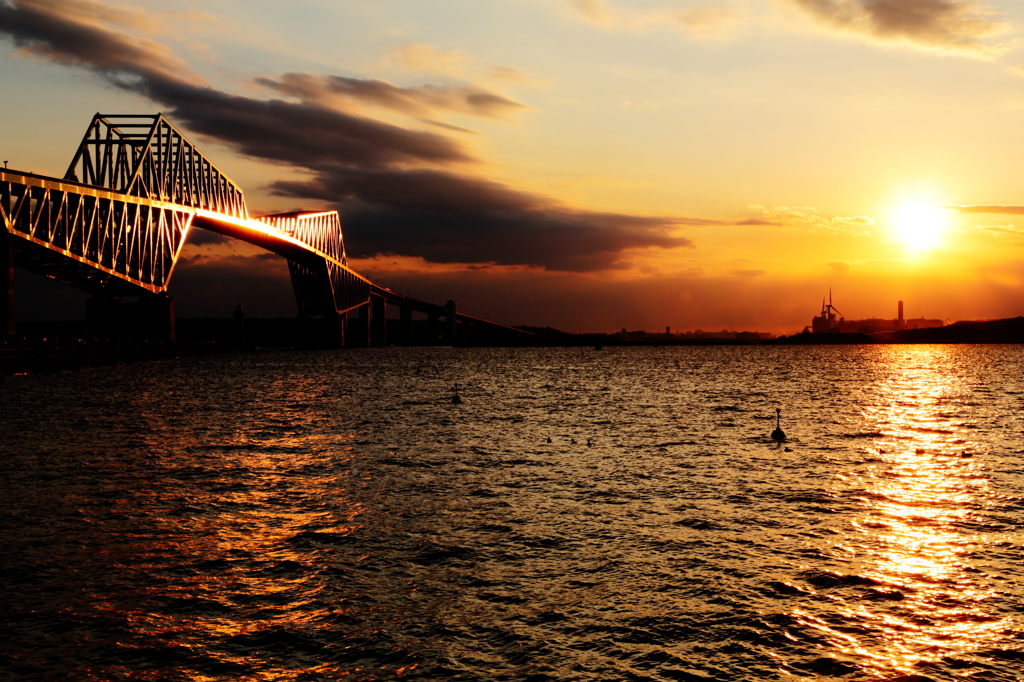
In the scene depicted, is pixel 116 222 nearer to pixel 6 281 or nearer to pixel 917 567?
pixel 6 281

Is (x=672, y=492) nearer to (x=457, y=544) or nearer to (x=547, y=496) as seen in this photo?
(x=547, y=496)

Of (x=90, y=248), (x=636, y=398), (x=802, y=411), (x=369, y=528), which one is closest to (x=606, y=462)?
(x=369, y=528)

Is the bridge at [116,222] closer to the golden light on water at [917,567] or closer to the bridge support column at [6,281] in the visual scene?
the bridge support column at [6,281]

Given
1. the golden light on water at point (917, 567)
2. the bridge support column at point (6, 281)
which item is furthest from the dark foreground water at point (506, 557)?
the bridge support column at point (6, 281)

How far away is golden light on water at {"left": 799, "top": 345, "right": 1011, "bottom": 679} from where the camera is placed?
40.9ft

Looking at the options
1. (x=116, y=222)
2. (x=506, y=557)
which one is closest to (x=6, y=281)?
(x=116, y=222)

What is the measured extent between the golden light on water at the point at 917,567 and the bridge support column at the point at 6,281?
85.5 metres

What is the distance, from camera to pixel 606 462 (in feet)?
102

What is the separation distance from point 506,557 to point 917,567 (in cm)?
835

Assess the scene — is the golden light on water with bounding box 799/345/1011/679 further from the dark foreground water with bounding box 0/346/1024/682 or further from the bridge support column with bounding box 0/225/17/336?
the bridge support column with bounding box 0/225/17/336

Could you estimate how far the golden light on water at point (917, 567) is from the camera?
12477 mm

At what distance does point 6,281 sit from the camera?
85.6 meters

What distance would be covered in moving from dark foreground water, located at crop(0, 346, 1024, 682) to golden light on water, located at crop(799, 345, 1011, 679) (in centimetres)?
7

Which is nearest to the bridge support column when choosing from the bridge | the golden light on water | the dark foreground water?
the bridge
